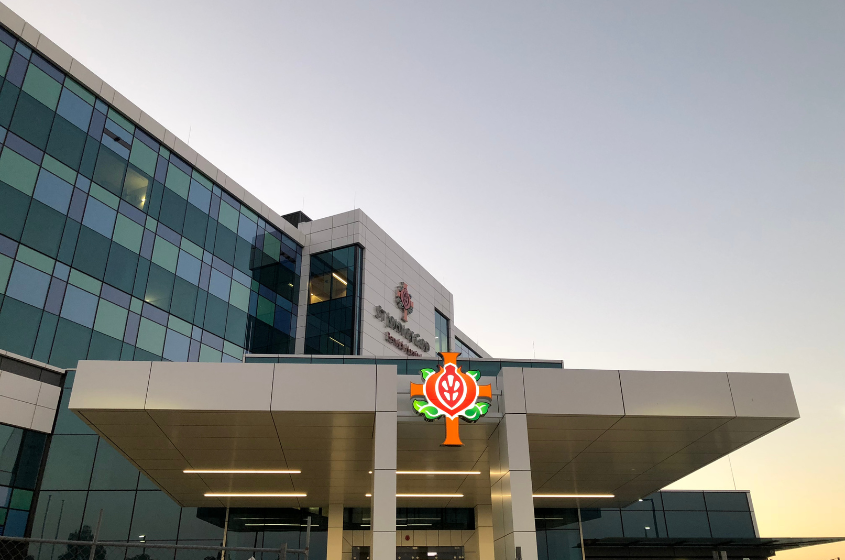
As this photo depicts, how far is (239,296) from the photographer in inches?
1479

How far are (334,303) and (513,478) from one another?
24508 mm

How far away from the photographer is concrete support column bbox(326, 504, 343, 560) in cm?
2762

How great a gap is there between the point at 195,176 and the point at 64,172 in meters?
8.13

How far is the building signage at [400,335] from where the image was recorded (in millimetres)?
40375

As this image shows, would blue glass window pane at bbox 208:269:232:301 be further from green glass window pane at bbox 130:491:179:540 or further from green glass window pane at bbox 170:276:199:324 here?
green glass window pane at bbox 130:491:179:540

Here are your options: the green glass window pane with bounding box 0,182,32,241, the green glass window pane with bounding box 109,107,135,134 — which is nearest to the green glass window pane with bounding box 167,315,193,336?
the green glass window pane with bounding box 0,182,32,241

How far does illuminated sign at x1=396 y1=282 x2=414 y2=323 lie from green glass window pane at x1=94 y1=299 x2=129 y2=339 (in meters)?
16.8

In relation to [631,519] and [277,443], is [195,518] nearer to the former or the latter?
[277,443]

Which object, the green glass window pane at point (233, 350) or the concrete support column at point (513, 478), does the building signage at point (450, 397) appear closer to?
the concrete support column at point (513, 478)

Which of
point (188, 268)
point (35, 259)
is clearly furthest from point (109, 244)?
point (188, 268)

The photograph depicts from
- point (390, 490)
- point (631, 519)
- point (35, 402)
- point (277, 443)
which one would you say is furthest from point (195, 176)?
point (631, 519)

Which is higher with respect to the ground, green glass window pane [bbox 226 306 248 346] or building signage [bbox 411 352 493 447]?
green glass window pane [bbox 226 306 248 346]

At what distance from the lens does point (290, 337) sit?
131 ft

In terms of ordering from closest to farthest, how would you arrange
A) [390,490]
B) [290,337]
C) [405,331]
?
1. [390,490]
2. [290,337]
3. [405,331]
